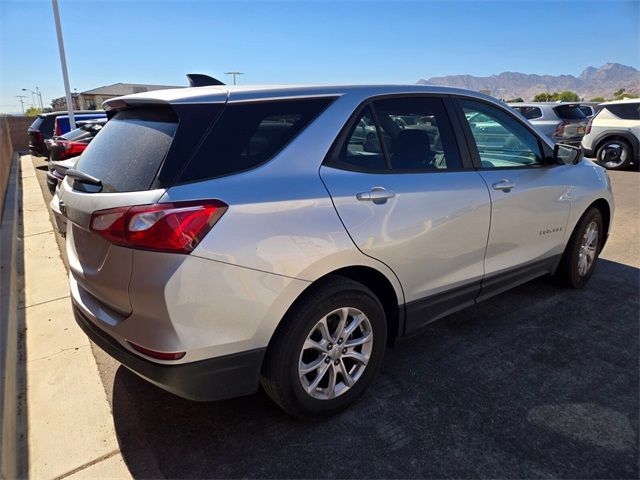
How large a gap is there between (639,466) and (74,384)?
323 cm

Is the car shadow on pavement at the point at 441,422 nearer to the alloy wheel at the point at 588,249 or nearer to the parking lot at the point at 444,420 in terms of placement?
the parking lot at the point at 444,420

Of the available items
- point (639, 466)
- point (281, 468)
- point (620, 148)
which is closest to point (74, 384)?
point (281, 468)

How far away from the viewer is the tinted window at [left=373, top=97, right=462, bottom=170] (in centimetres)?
279

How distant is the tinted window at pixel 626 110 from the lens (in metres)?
11.9

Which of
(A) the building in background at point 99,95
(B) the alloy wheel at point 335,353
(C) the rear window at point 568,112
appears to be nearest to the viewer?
(B) the alloy wheel at point 335,353

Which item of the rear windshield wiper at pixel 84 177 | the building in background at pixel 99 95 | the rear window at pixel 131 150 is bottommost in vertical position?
the building in background at pixel 99 95

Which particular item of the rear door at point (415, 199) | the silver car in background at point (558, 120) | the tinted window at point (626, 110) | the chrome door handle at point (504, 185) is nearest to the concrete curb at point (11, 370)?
the rear door at point (415, 199)

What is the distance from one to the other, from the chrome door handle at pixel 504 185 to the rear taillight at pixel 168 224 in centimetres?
206

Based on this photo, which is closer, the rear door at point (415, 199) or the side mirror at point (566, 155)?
the rear door at point (415, 199)

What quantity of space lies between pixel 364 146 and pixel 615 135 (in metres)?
12.5

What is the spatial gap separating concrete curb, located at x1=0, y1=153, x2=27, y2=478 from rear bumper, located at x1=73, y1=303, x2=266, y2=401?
2.33ft

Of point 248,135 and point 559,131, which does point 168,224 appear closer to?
point 248,135

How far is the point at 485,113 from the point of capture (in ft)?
11.4

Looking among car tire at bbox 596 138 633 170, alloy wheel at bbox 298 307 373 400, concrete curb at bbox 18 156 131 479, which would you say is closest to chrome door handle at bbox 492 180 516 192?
alloy wheel at bbox 298 307 373 400
